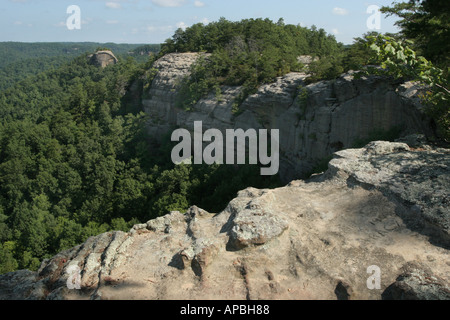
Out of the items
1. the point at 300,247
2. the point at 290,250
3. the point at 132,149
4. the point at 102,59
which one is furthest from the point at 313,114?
the point at 102,59

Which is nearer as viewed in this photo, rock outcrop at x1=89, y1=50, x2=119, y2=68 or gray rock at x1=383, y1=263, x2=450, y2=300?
gray rock at x1=383, y1=263, x2=450, y2=300

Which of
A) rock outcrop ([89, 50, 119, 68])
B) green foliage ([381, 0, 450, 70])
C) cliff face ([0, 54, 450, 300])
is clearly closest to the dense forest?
green foliage ([381, 0, 450, 70])

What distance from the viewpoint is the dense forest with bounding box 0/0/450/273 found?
2141 cm

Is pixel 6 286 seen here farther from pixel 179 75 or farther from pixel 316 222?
pixel 179 75

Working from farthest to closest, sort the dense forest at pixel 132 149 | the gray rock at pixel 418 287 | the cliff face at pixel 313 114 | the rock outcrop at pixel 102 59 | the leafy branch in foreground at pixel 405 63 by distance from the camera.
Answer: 1. the rock outcrop at pixel 102 59
2. the dense forest at pixel 132 149
3. the cliff face at pixel 313 114
4. the leafy branch in foreground at pixel 405 63
5. the gray rock at pixel 418 287

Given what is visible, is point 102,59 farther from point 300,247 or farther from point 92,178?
point 300,247

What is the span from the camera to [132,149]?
34.2 m

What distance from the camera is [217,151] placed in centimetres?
2869

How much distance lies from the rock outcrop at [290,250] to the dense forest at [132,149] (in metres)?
2.74

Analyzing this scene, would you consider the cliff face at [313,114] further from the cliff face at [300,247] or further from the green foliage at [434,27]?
the cliff face at [300,247]

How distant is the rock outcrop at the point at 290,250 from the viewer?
5992mm

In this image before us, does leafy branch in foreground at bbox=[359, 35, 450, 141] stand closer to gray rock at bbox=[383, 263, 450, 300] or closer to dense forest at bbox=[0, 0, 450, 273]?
dense forest at bbox=[0, 0, 450, 273]

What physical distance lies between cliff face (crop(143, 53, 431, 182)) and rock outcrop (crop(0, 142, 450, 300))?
600 centimetres

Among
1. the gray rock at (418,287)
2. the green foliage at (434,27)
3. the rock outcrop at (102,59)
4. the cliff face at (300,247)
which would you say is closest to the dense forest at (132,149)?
the green foliage at (434,27)
